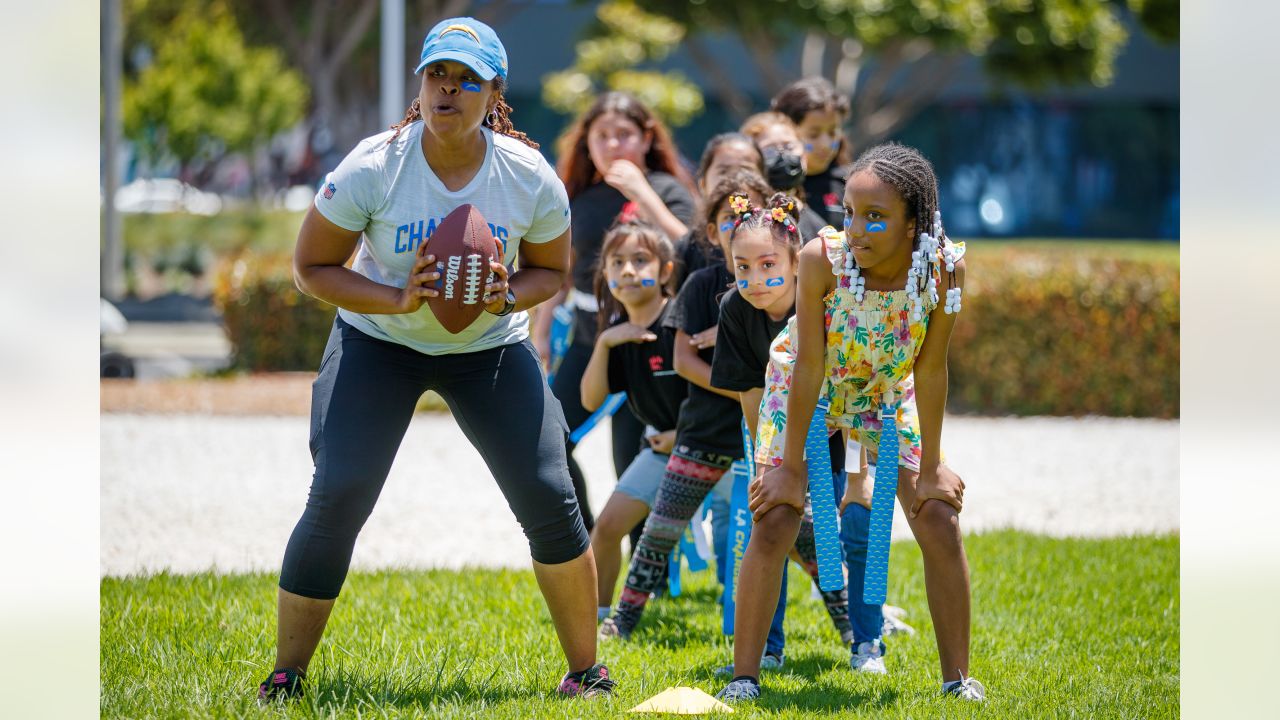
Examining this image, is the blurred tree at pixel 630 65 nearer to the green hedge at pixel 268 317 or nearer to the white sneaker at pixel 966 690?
the green hedge at pixel 268 317

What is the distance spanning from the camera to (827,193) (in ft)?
20.4

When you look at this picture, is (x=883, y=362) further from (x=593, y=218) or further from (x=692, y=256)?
(x=593, y=218)

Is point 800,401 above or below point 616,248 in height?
below

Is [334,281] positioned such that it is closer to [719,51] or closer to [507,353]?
[507,353]

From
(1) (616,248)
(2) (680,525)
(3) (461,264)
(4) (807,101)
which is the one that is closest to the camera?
(3) (461,264)

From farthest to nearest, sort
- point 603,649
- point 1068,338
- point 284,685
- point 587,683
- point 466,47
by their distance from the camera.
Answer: point 1068,338 < point 603,649 < point 587,683 < point 284,685 < point 466,47

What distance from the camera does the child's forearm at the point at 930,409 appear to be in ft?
14.1

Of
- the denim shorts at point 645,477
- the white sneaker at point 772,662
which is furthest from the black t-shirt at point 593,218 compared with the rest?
the white sneaker at point 772,662

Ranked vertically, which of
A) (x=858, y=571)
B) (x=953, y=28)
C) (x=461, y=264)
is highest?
(x=953, y=28)

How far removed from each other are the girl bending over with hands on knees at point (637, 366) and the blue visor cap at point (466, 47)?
1411 millimetres

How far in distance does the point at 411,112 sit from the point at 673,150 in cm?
214

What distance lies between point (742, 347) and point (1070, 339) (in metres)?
8.00

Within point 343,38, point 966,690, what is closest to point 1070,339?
point 966,690
